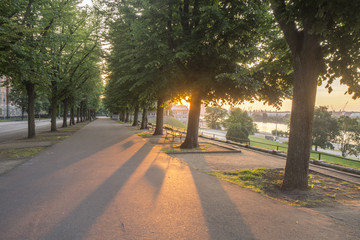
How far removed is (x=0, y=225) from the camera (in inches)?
143

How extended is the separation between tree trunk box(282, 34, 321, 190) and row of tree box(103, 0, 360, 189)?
0.02 m

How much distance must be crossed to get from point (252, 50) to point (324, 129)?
39849 millimetres

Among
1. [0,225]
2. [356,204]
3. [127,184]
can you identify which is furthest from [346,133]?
[0,225]

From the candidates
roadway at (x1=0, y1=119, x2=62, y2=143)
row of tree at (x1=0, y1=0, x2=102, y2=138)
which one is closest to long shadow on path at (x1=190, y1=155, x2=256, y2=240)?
row of tree at (x1=0, y1=0, x2=102, y2=138)

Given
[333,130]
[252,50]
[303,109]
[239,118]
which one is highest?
[252,50]

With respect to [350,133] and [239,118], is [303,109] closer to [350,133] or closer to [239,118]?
[239,118]

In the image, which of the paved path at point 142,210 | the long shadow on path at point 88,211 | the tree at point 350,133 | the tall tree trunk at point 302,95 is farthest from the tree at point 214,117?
the long shadow on path at point 88,211

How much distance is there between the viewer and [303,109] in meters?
5.82

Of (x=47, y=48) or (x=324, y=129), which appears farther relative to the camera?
(x=324, y=129)

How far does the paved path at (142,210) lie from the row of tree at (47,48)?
6.79 m

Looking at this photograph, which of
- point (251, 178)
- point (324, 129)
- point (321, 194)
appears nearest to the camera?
point (321, 194)

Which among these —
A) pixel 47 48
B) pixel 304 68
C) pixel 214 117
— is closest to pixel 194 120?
pixel 304 68

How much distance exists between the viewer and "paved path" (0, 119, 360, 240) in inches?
139

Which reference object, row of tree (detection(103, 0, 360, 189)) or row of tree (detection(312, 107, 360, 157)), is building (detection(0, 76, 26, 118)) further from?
row of tree (detection(312, 107, 360, 157))
